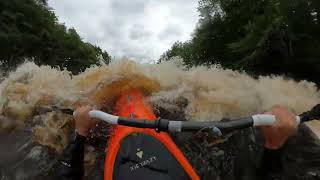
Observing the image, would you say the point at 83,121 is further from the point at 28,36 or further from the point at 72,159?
the point at 28,36

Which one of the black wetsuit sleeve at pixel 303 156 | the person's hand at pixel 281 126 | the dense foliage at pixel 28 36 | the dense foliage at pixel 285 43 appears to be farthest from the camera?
the dense foliage at pixel 28 36

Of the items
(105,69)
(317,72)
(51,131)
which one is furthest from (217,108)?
(317,72)

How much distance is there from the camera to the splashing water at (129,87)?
13.3 feet

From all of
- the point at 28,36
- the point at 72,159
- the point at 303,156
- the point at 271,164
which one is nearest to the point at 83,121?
the point at 72,159

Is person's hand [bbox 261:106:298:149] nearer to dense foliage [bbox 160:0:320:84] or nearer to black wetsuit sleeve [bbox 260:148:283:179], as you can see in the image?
black wetsuit sleeve [bbox 260:148:283:179]

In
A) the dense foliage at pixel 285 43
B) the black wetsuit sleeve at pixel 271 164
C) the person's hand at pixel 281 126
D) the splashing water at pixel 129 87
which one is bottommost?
the black wetsuit sleeve at pixel 271 164

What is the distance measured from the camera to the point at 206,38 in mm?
33094

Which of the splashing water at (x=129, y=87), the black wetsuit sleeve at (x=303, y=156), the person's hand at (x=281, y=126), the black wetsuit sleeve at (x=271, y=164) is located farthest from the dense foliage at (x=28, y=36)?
the person's hand at (x=281, y=126)

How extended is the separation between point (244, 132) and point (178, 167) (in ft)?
3.21

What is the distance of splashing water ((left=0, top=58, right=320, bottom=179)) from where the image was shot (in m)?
4.05

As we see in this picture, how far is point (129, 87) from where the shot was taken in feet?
13.2

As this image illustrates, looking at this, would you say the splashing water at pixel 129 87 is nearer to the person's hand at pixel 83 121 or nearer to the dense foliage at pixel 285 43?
the person's hand at pixel 83 121

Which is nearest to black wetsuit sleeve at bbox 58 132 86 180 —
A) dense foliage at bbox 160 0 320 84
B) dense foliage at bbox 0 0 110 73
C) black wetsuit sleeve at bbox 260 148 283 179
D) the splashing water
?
the splashing water

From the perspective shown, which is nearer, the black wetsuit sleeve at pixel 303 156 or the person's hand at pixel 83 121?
the person's hand at pixel 83 121
